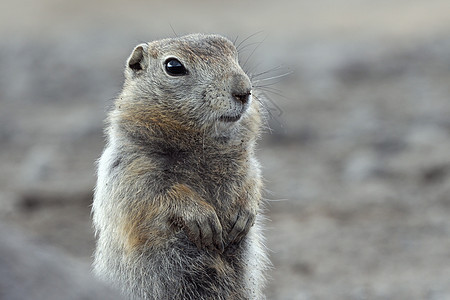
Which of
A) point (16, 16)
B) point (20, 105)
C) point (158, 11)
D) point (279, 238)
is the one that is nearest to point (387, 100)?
point (279, 238)

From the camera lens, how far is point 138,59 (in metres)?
5.31

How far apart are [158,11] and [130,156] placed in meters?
14.9

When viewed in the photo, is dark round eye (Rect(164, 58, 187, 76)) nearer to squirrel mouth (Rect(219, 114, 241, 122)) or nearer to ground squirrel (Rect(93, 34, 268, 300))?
ground squirrel (Rect(93, 34, 268, 300))

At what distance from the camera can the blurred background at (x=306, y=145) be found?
6.84 meters

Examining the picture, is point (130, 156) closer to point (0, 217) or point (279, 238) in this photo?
point (279, 238)

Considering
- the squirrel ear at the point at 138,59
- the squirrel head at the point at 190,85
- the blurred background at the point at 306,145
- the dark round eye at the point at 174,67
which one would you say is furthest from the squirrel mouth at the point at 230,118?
the blurred background at the point at 306,145

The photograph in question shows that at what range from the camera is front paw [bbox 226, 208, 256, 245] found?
16.0 ft

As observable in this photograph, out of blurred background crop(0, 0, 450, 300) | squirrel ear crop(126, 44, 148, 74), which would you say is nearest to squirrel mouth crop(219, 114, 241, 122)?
squirrel ear crop(126, 44, 148, 74)

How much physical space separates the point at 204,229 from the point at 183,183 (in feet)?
0.92

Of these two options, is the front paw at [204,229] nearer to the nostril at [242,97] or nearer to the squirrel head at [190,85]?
the squirrel head at [190,85]

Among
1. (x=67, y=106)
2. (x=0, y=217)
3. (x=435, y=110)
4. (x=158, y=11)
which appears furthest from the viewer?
(x=158, y=11)

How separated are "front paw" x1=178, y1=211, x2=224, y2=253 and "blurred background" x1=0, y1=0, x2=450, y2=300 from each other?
0.58 meters

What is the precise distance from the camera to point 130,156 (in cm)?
486

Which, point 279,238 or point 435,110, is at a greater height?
point 435,110
